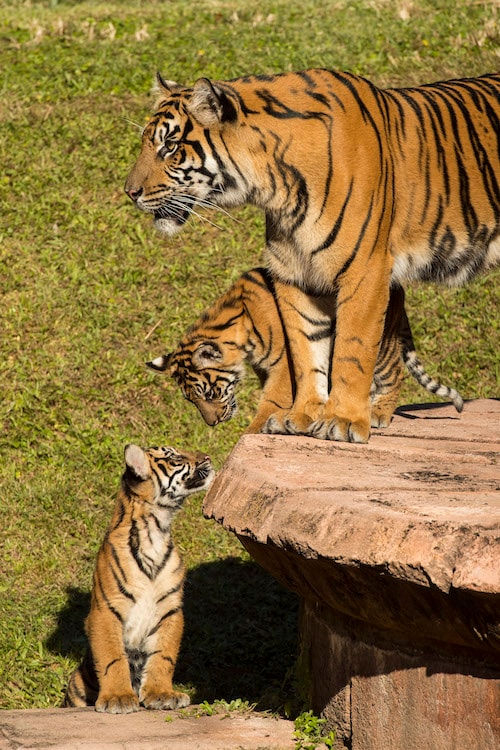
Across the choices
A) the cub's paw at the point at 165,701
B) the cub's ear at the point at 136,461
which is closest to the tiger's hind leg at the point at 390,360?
the cub's ear at the point at 136,461

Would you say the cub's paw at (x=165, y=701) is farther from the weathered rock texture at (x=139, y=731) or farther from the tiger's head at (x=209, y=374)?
the tiger's head at (x=209, y=374)

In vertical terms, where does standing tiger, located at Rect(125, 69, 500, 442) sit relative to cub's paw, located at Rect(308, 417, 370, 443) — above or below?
above

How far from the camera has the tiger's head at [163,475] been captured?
4.22 metres

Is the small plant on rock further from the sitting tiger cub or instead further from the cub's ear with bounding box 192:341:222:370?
the cub's ear with bounding box 192:341:222:370

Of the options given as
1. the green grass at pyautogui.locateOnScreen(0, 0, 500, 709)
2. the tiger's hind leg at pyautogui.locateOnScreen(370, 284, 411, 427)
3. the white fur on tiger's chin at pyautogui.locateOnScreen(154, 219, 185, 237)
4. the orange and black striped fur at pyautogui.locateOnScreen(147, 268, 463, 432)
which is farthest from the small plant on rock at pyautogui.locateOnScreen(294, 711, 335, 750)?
the white fur on tiger's chin at pyautogui.locateOnScreen(154, 219, 185, 237)

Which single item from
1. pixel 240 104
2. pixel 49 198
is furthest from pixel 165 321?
pixel 240 104

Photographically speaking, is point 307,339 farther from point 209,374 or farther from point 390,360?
point 209,374

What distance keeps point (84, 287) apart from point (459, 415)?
3741 mm

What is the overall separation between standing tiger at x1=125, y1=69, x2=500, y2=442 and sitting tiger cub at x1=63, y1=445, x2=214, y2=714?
646 millimetres

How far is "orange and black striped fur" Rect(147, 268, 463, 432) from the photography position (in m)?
4.63

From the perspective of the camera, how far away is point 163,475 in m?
4.29

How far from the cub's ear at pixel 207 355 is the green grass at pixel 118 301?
1.37 metres

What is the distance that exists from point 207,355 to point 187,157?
1.22 m

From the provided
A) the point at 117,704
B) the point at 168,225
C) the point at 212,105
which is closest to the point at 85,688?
the point at 117,704
